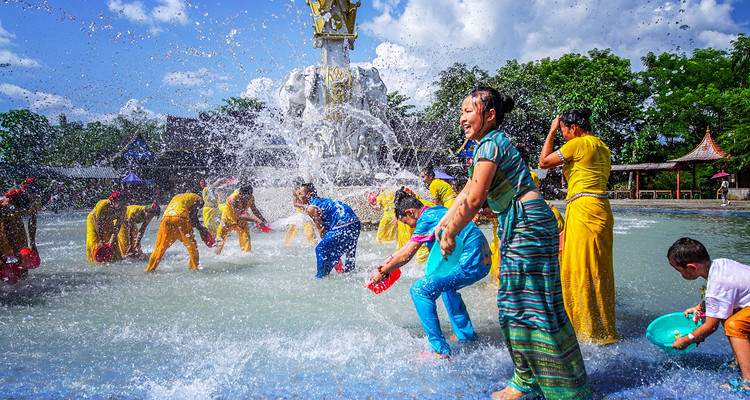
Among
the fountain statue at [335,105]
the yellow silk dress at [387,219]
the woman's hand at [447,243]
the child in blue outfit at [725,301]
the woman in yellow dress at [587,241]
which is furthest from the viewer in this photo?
the fountain statue at [335,105]

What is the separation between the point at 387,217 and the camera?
809cm

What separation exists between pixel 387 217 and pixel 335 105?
4.55 meters

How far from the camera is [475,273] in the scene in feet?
10.3

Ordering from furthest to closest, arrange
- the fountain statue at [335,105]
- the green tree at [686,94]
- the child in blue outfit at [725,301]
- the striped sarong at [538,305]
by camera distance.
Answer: the green tree at [686,94] → the fountain statue at [335,105] → the child in blue outfit at [725,301] → the striped sarong at [538,305]

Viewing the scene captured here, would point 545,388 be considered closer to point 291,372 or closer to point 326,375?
point 326,375

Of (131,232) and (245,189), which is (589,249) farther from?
(131,232)

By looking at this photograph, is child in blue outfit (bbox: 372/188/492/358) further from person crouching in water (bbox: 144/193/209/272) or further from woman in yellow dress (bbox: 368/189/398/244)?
woman in yellow dress (bbox: 368/189/398/244)

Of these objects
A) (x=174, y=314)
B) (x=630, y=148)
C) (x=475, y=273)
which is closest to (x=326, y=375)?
(x=475, y=273)

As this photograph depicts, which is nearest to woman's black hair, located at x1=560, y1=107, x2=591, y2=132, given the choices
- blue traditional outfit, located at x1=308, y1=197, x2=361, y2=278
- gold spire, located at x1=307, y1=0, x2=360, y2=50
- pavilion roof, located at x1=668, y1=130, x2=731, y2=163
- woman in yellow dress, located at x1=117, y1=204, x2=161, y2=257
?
blue traditional outfit, located at x1=308, y1=197, x2=361, y2=278

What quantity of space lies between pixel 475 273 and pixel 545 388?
982mm

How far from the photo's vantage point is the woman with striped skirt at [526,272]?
2264 mm

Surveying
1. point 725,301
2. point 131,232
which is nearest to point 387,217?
point 131,232

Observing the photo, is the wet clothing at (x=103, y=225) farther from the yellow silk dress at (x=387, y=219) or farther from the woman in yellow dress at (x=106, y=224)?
the yellow silk dress at (x=387, y=219)

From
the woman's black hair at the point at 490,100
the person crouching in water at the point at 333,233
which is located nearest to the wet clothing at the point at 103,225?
the person crouching in water at the point at 333,233
